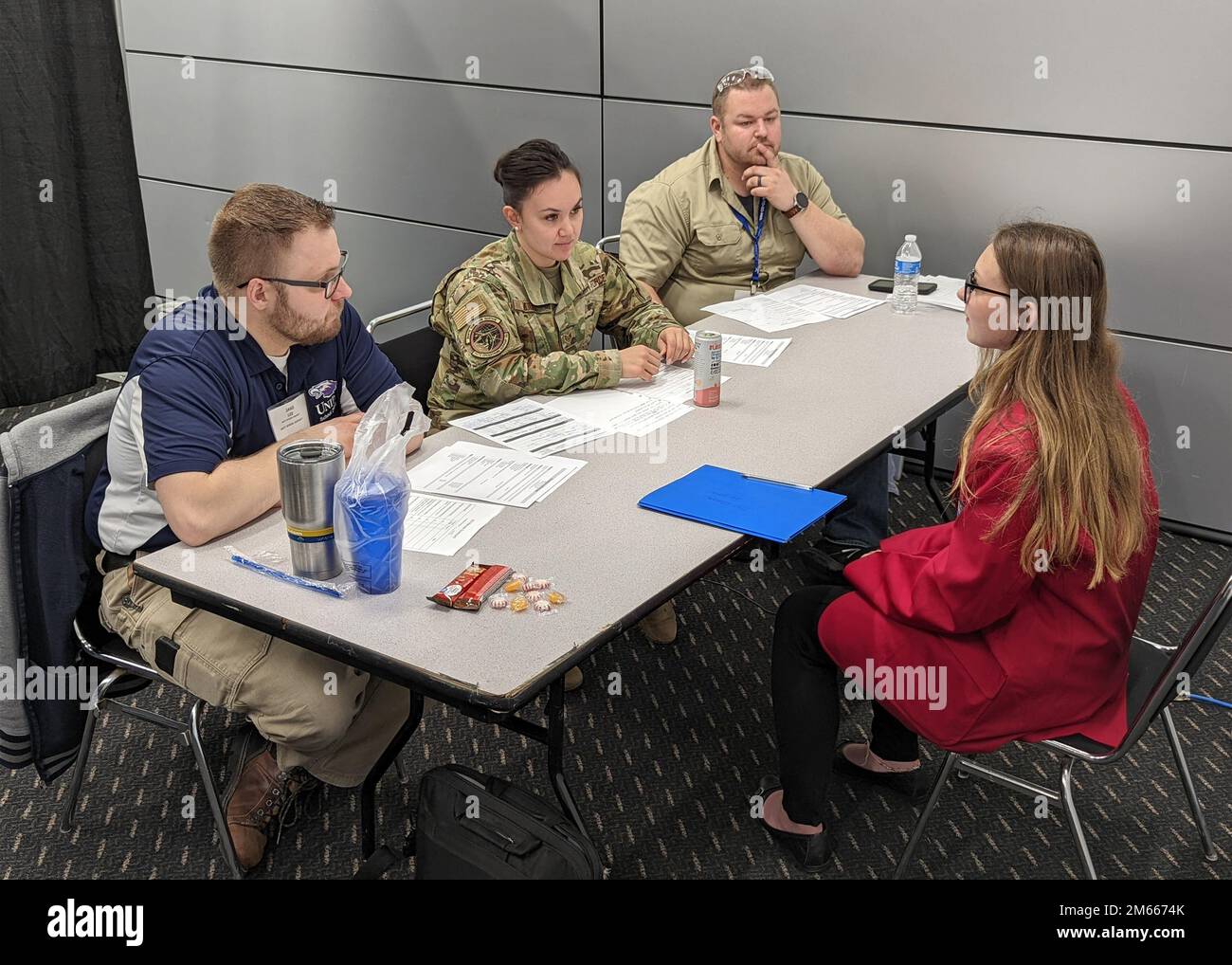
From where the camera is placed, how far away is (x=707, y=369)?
2.57m

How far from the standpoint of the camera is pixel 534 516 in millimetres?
2080

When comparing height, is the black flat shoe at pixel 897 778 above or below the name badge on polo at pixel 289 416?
below

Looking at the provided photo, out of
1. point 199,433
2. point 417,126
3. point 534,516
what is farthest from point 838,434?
point 417,126

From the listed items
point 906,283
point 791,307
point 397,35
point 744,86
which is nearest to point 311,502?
point 791,307

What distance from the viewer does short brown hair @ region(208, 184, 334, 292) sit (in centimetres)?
212

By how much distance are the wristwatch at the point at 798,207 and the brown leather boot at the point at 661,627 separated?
1272 mm

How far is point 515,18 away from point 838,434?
2.61 m

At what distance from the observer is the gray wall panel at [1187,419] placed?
11.4 feet

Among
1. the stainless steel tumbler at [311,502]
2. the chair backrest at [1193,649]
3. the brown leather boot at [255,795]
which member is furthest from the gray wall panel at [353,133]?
the chair backrest at [1193,649]

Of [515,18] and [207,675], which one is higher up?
[515,18]

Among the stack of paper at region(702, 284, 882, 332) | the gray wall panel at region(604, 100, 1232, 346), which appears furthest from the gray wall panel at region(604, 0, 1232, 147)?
the stack of paper at region(702, 284, 882, 332)

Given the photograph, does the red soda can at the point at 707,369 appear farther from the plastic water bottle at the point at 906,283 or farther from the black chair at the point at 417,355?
the plastic water bottle at the point at 906,283

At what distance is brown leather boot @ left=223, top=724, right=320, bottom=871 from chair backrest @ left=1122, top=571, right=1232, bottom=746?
156cm
